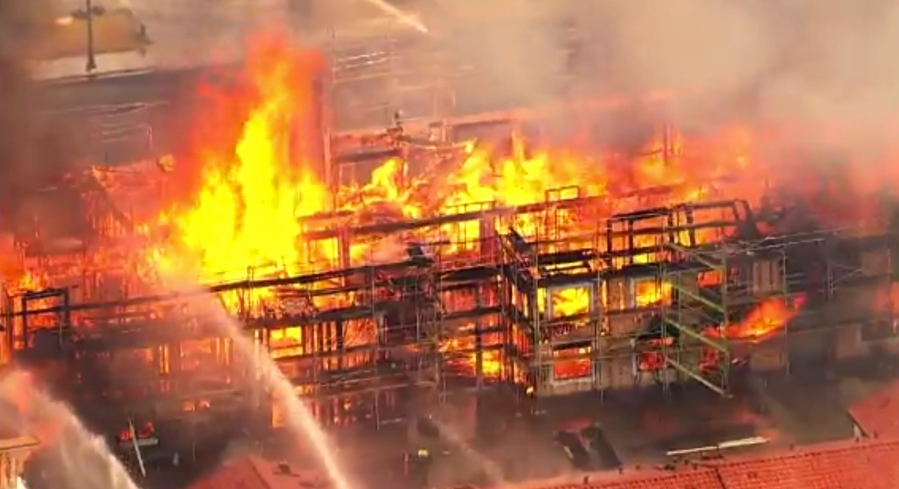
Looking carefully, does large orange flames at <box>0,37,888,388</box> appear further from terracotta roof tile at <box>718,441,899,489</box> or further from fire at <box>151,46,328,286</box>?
terracotta roof tile at <box>718,441,899,489</box>

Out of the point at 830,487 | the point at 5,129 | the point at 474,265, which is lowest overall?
the point at 830,487

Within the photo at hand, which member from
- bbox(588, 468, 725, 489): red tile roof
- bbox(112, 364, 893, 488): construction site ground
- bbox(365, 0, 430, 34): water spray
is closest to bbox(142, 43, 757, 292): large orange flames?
bbox(365, 0, 430, 34): water spray

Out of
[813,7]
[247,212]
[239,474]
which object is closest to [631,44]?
[813,7]

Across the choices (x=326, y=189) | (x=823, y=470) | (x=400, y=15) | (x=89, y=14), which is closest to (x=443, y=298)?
(x=326, y=189)

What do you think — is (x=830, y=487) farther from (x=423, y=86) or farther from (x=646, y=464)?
(x=423, y=86)

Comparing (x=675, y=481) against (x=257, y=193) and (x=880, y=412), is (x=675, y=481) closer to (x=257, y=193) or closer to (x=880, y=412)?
(x=880, y=412)
